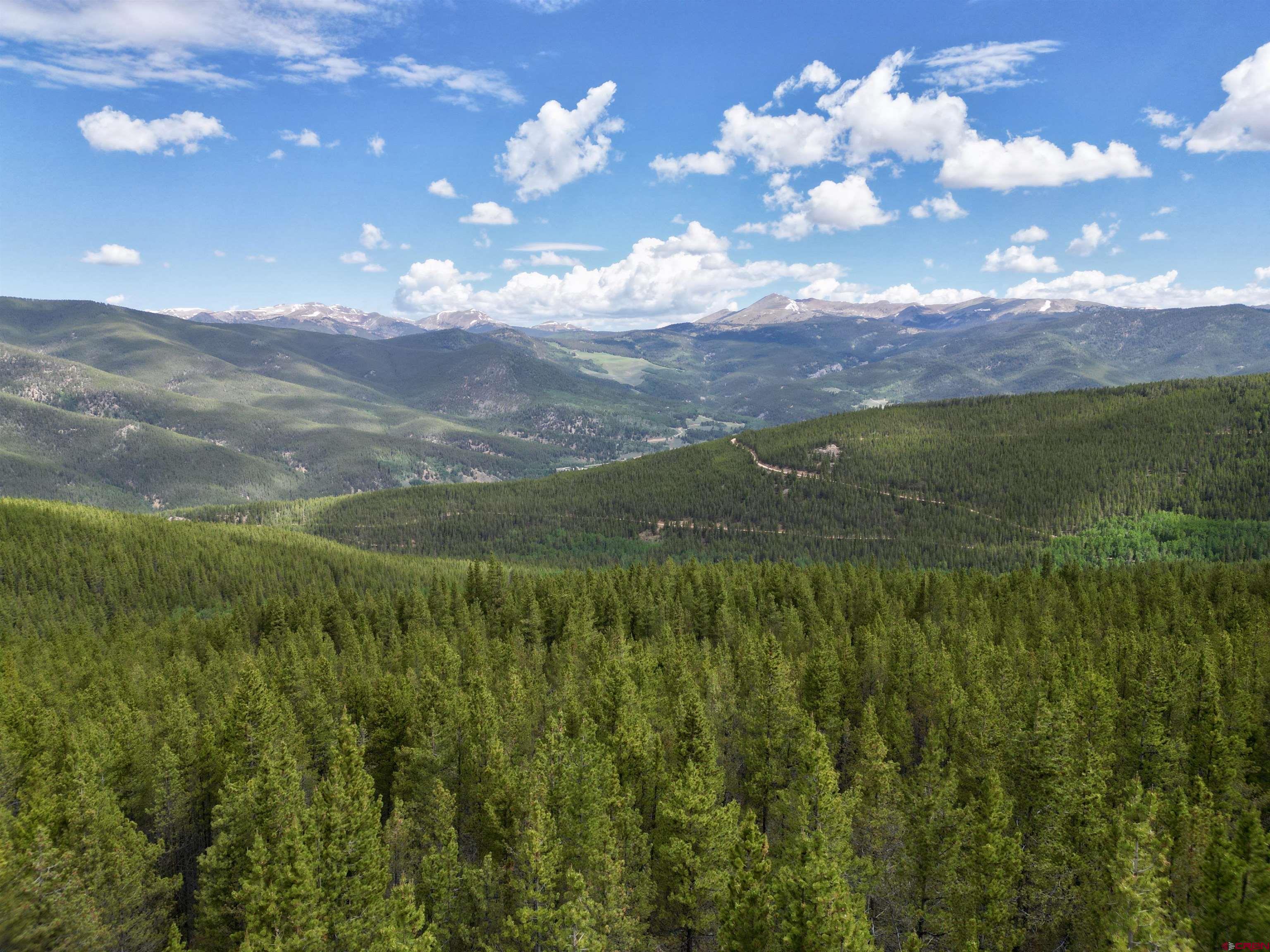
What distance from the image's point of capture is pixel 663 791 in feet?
162

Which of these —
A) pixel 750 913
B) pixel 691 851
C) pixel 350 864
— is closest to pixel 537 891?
pixel 691 851

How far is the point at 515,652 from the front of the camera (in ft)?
287

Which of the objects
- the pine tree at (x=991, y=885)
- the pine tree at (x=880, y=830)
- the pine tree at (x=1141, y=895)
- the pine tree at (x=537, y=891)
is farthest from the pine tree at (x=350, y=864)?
the pine tree at (x=1141, y=895)

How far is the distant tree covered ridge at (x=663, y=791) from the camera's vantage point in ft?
110

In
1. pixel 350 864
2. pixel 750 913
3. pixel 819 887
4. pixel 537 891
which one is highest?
pixel 819 887

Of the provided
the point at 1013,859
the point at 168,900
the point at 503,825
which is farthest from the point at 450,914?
the point at 1013,859

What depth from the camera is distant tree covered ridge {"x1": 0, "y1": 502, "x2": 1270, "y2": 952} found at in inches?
1319

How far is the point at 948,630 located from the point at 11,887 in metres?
91.9

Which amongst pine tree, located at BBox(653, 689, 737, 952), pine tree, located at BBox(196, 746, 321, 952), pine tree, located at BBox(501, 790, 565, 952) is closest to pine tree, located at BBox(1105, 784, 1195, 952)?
pine tree, located at BBox(653, 689, 737, 952)

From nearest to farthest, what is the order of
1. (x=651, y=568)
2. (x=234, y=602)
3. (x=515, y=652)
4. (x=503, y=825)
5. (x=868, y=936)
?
(x=868, y=936) → (x=503, y=825) → (x=515, y=652) → (x=651, y=568) → (x=234, y=602)

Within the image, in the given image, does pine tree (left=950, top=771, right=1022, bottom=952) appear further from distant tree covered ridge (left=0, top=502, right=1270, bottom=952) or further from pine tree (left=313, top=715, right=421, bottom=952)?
pine tree (left=313, top=715, right=421, bottom=952)

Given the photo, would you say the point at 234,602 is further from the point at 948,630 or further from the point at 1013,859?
the point at 1013,859

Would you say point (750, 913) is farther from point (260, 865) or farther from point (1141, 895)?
point (260, 865)

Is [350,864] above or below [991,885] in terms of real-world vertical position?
below
